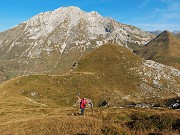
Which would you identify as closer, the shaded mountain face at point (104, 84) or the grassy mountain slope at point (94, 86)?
the grassy mountain slope at point (94, 86)

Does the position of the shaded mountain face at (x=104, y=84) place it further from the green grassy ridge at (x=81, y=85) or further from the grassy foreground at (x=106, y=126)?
the grassy foreground at (x=106, y=126)

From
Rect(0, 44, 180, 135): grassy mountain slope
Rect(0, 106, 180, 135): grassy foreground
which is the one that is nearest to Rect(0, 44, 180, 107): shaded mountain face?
Rect(0, 44, 180, 135): grassy mountain slope

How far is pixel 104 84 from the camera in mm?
165250

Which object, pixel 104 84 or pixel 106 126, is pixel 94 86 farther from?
pixel 106 126

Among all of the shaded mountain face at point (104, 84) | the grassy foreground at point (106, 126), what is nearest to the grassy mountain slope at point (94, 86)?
the shaded mountain face at point (104, 84)

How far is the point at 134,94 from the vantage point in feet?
517

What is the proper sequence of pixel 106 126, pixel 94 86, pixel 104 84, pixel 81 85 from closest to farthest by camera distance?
pixel 106 126 → pixel 81 85 → pixel 94 86 → pixel 104 84

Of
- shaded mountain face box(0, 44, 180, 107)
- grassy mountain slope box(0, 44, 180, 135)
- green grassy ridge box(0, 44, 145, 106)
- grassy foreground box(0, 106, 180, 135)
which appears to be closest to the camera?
grassy foreground box(0, 106, 180, 135)

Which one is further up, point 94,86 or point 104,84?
point 104,84

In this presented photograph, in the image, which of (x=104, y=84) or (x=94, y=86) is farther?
(x=104, y=84)

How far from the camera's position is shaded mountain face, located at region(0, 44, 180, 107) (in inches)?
5748

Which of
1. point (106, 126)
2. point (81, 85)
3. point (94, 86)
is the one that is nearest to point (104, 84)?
point (94, 86)

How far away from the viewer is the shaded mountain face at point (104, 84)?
146000mm

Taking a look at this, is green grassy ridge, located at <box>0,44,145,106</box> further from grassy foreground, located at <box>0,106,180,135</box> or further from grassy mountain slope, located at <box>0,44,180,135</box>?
grassy foreground, located at <box>0,106,180,135</box>
